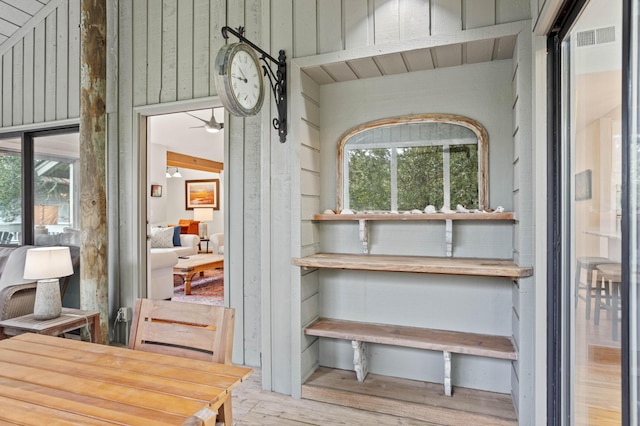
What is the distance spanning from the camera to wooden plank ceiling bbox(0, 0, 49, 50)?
3.67m

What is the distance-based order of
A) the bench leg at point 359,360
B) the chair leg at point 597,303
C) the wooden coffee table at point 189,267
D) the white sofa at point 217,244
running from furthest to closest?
the white sofa at point 217,244 → the wooden coffee table at point 189,267 → the bench leg at point 359,360 → the chair leg at point 597,303

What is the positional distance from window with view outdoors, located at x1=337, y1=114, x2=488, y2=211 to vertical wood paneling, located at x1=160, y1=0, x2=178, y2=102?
1651mm

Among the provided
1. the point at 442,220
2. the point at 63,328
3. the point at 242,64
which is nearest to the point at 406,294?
the point at 442,220

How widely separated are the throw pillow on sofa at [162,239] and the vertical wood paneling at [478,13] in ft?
20.4

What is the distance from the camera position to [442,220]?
7.95 ft

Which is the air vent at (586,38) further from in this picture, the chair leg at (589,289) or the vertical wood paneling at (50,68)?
the vertical wood paneling at (50,68)

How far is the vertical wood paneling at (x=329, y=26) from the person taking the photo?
234 cm

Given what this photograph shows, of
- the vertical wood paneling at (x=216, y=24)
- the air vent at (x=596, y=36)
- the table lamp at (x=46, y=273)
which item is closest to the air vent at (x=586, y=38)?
the air vent at (x=596, y=36)

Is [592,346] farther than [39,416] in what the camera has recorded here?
Yes

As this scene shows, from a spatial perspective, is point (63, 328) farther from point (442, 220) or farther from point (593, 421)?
point (593, 421)

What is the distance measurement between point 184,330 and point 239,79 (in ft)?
4.22

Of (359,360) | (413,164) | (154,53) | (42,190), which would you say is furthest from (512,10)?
(42,190)

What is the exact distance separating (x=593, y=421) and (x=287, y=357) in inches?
66.4

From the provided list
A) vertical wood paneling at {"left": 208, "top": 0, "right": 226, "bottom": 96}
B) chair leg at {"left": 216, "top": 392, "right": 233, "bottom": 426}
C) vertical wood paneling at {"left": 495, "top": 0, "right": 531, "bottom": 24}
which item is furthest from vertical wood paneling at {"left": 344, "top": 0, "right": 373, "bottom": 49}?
chair leg at {"left": 216, "top": 392, "right": 233, "bottom": 426}
